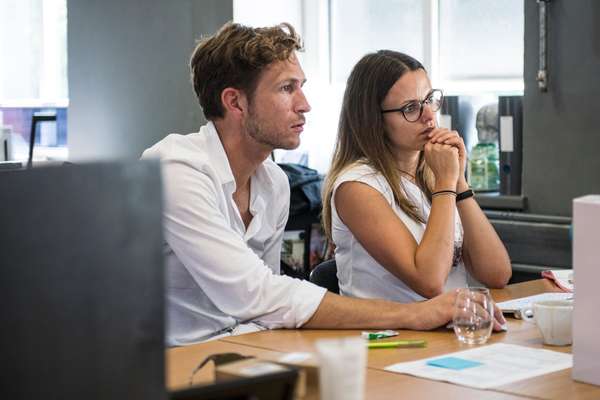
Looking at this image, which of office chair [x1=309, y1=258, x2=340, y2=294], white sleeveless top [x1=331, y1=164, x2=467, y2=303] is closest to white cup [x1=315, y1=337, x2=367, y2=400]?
white sleeveless top [x1=331, y1=164, x2=467, y2=303]

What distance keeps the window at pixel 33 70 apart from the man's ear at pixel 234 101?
4212 mm

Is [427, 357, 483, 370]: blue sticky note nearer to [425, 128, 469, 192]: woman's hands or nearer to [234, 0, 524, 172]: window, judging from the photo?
[425, 128, 469, 192]: woman's hands

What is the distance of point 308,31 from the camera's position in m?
4.91

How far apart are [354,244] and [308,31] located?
255 centimetres

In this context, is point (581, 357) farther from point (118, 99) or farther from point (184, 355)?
point (118, 99)

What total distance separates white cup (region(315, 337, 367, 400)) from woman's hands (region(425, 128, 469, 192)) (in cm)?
150

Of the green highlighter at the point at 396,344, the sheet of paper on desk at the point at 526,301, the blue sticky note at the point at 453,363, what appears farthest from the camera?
the sheet of paper on desk at the point at 526,301

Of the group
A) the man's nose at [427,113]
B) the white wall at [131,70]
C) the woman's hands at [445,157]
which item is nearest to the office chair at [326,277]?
the woman's hands at [445,157]

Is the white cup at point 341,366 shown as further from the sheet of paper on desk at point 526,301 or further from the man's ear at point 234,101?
the man's ear at point 234,101

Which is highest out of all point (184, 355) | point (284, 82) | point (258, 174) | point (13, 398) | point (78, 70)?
point (78, 70)

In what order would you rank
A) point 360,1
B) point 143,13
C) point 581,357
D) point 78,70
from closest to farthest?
point 581,357
point 360,1
point 143,13
point 78,70

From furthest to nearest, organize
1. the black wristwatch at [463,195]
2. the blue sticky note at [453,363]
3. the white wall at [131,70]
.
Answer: the white wall at [131,70], the black wristwatch at [463,195], the blue sticky note at [453,363]

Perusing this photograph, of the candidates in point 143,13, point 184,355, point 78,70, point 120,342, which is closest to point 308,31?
point 143,13

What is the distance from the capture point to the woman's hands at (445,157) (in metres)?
2.55
